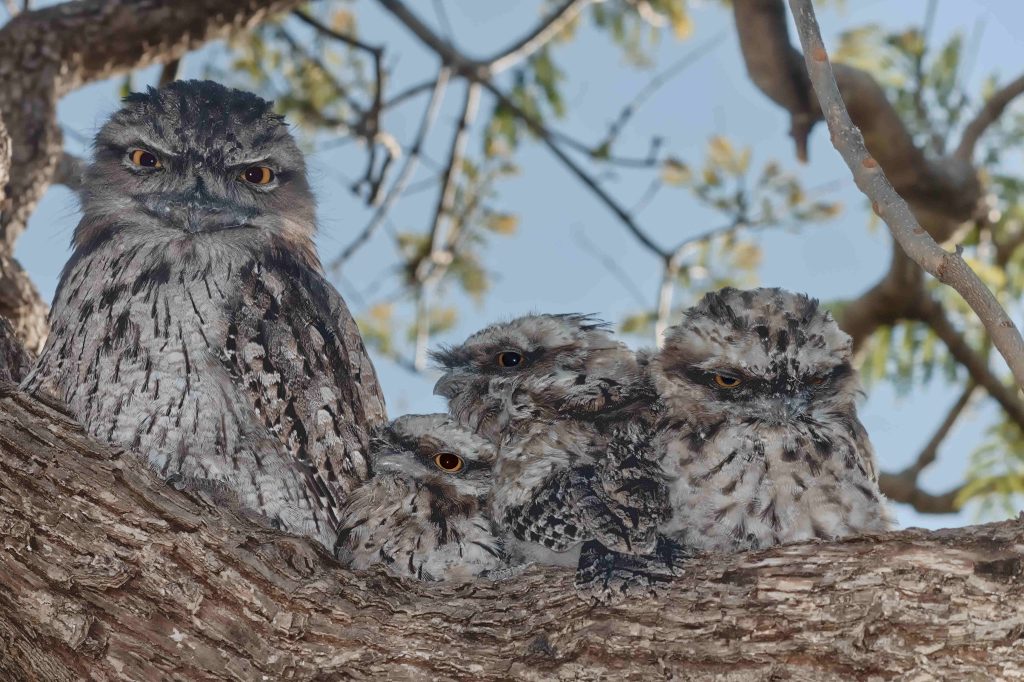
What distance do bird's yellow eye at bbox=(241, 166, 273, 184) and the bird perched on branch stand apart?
705 mm

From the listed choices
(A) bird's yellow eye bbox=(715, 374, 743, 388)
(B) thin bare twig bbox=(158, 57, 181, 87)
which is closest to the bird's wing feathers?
(A) bird's yellow eye bbox=(715, 374, 743, 388)

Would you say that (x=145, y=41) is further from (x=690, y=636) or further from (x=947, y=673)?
(x=947, y=673)

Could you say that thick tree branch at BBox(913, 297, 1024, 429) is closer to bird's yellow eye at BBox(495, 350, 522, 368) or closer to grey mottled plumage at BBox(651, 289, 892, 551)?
grey mottled plumage at BBox(651, 289, 892, 551)

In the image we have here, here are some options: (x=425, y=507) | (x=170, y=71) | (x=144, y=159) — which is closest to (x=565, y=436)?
(x=425, y=507)

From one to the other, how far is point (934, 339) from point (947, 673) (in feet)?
10.6

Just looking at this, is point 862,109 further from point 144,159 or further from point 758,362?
point 144,159

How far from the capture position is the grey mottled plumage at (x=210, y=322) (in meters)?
2.63

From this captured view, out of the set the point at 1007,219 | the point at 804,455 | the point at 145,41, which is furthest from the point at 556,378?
the point at 1007,219

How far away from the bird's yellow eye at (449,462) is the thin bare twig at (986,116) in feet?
8.47

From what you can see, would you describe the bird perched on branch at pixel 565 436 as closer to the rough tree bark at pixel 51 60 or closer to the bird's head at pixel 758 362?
the bird's head at pixel 758 362

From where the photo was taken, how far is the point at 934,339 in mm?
5020

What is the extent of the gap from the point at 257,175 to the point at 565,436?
1062 mm

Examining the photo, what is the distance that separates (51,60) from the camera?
3.90m

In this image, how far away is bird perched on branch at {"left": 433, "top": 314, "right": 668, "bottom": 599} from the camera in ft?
8.23
